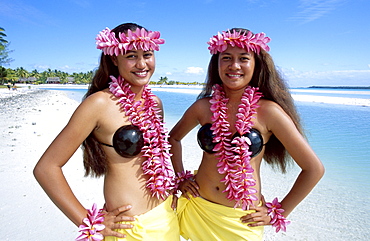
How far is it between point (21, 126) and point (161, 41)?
9.66m

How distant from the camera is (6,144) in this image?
742cm

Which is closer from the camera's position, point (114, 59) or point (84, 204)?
point (114, 59)

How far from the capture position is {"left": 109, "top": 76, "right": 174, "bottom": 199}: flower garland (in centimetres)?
211

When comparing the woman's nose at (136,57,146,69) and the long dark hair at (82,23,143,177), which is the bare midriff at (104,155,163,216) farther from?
the woman's nose at (136,57,146,69)

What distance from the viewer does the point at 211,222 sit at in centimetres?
232

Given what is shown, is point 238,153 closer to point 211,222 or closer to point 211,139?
point 211,139

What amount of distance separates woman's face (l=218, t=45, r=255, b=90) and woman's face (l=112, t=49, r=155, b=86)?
61 centimetres

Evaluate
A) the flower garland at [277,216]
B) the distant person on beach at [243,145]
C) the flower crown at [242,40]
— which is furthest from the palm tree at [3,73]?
the flower garland at [277,216]

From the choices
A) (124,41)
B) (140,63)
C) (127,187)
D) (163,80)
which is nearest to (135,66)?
(140,63)

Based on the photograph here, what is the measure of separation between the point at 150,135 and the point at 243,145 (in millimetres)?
732

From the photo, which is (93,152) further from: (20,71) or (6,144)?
(20,71)

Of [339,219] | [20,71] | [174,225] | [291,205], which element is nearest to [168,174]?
[174,225]

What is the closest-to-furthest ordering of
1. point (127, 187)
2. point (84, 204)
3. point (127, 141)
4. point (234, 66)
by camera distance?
point (127, 141), point (127, 187), point (234, 66), point (84, 204)

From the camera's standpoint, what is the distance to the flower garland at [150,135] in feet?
6.91
